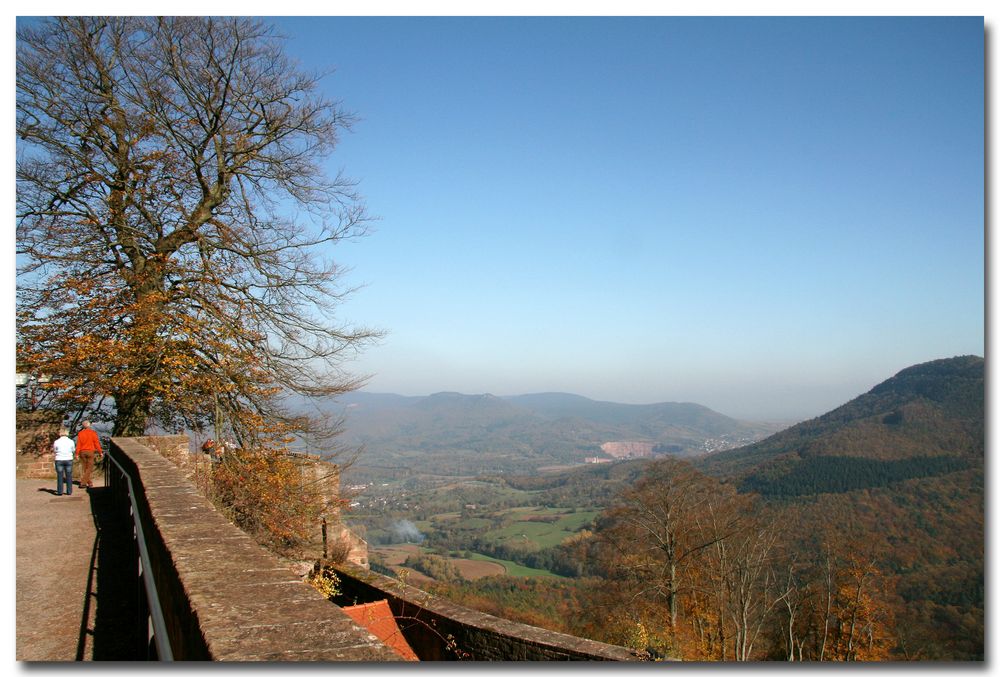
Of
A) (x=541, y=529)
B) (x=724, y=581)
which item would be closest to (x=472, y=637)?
(x=724, y=581)

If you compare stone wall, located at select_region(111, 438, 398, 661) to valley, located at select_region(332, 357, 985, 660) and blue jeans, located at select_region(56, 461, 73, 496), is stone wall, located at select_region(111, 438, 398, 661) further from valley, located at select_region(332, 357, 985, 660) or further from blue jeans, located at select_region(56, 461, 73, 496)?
blue jeans, located at select_region(56, 461, 73, 496)

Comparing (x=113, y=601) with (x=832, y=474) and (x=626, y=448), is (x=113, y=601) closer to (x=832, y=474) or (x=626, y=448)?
(x=832, y=474)

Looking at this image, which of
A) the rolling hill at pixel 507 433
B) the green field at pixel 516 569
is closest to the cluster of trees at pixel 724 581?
the green field at pixel 516 569

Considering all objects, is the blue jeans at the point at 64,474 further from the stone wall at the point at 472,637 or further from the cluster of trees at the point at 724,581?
the cluster of trees at the point at 724,581

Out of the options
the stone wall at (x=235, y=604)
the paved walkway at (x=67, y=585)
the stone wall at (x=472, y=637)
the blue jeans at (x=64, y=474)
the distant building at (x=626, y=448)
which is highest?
the stone wall at (x=235, y=604)

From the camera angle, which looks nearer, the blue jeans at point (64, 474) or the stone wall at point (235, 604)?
the stone wall at point (235, 604)

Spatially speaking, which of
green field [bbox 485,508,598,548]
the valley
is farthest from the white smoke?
green field [bbox 485,508,598,548]

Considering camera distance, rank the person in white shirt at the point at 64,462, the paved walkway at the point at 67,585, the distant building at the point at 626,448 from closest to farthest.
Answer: the paved walkway at the point at 67,585
the person in white shirt at the point at 64,462
the distant building at the point at 626,448
